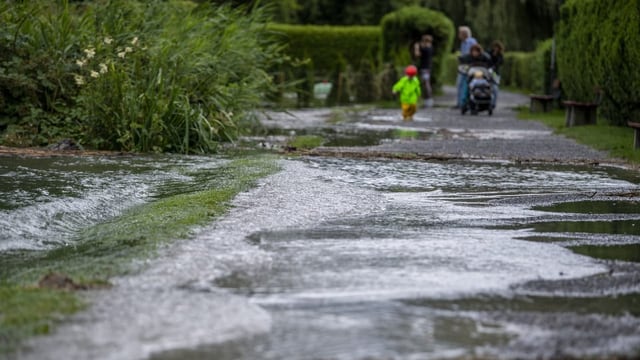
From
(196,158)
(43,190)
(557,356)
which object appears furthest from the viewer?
(196,158)

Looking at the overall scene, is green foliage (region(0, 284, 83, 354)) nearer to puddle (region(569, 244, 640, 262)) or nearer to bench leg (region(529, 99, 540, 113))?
puddle (region(569, 244, 640, 262))

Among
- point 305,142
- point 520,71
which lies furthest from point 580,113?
point 520,71

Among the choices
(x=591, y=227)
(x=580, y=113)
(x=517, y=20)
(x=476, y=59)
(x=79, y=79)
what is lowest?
(x=591, y=227)

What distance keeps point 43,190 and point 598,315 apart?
17.6 ft

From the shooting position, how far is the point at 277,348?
171 inches

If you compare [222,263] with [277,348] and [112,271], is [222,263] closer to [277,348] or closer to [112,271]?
[112,271]

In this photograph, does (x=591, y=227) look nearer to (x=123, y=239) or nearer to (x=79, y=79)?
(x=123, y=239)

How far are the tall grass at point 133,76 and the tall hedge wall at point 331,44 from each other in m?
22.1

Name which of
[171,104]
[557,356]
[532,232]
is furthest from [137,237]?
[171,104]

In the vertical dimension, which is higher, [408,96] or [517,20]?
[517,20]

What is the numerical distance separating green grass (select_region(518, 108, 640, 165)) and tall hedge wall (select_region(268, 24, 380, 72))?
1707 cm

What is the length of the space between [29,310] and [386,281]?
1816 millimetres

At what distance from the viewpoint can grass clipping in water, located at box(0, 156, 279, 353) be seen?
4.76 m

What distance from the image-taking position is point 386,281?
5.63 meters
